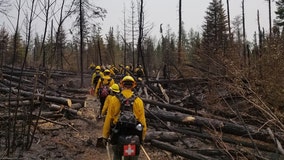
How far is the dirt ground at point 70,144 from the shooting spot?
24.9 feet

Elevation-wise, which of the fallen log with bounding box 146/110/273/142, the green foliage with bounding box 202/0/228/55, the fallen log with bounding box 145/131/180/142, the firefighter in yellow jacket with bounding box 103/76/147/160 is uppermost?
the green foliage with bounding box 202/0/228/55

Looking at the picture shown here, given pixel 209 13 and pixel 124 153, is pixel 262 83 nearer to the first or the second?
pixel 124 153

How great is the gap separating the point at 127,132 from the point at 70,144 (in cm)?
399

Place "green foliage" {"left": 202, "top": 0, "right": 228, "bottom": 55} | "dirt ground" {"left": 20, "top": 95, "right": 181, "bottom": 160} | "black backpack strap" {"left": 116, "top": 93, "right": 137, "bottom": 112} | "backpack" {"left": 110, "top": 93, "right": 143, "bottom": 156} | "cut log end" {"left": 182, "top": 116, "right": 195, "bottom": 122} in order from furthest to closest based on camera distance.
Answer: "green foliage" {"left": 202, "top": 0, "right": 228, "bottom": 55}, "cut log end" {"left": 182, "top": 116, "right": 195, "bottom": 122}, "dirt ground" {"left": 20, "top": 95, "right": 181, "bottom": 160}, "black backpack strap" {"left": 116, "top": 93, "right": 137, "bottom": 112}, "backpack" {"left": 110, "top": 93, "right": 143, "bottom": 156}

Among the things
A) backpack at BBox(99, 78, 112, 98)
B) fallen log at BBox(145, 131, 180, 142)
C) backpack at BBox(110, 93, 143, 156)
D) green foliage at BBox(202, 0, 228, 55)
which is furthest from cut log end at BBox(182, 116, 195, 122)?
green foliage at BBox(202, 0, 228, 55)

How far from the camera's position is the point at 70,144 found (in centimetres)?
869

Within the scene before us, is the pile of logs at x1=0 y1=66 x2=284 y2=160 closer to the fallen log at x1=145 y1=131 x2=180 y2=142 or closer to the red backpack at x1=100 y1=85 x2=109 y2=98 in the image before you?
the fallen log at x1=145 y1=131 x2=180 y2=142

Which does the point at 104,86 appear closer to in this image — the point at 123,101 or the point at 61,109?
the point at 61,109

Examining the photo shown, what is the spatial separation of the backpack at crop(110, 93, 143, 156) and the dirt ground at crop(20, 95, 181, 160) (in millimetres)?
2801

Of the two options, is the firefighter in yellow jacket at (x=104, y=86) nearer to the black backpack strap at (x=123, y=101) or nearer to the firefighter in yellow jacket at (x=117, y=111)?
the firefighter in yellow jacket at (x=117, y=111)

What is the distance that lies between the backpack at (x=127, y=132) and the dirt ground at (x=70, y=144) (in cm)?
280

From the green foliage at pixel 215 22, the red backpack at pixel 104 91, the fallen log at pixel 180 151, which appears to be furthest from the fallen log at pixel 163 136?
the green foliage at pixel 215 22

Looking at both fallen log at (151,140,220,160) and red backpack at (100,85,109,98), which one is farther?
red backpack at (100,85,109,98)

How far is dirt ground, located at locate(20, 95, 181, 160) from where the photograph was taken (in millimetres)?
7586
